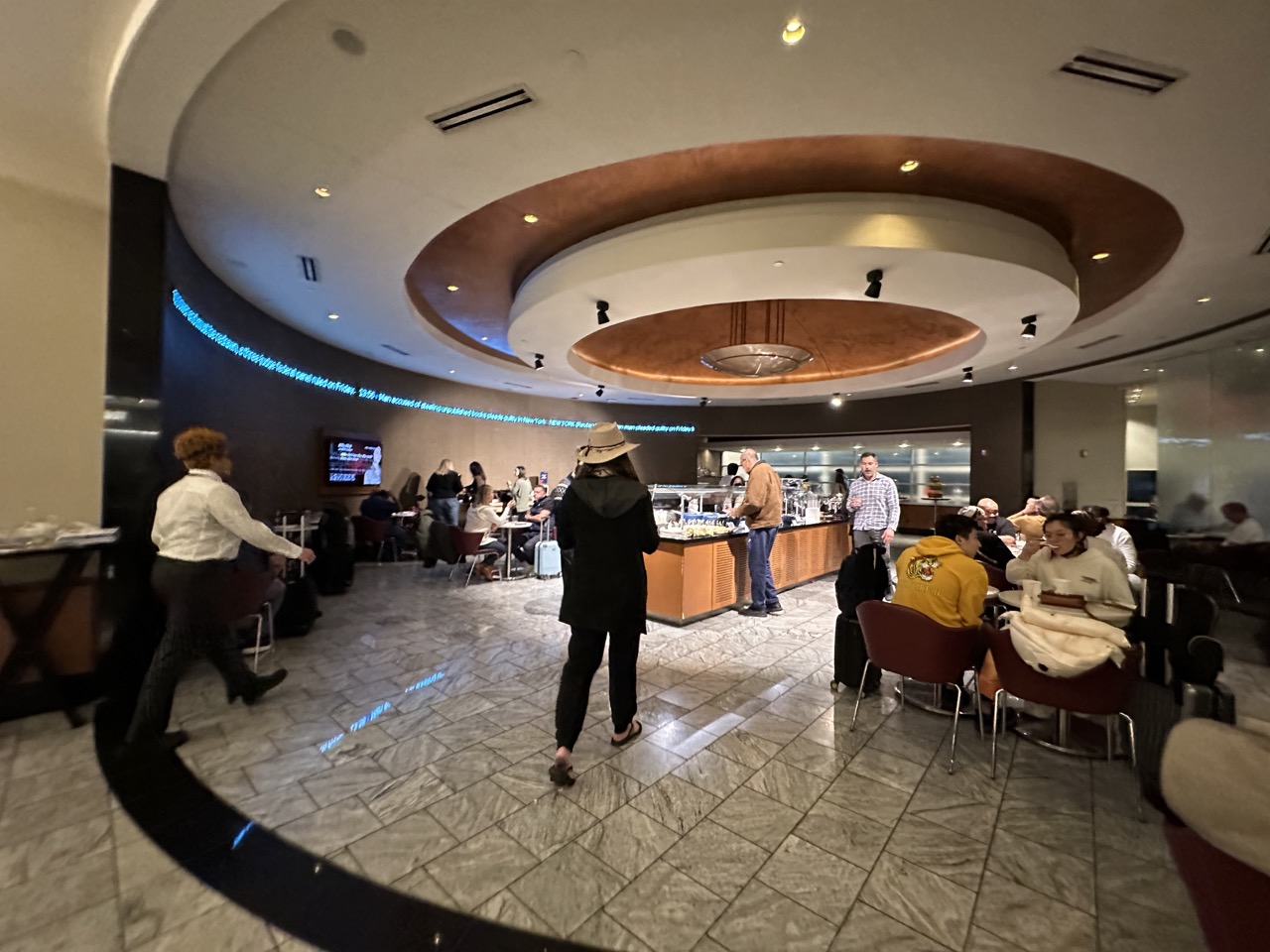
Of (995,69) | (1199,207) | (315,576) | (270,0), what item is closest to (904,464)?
(1199,207)

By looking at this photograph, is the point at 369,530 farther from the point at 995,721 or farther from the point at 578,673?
the point at 995,721

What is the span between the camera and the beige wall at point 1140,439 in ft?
35.2

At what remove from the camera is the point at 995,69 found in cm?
256

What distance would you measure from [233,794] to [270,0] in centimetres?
356

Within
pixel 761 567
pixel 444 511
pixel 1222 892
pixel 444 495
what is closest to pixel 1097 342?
pixel 761 567

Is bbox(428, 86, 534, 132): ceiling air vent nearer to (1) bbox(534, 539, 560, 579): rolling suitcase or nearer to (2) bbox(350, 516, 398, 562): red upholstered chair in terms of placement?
(1) bbox(534, 539, 560, 579): rolling suitcase

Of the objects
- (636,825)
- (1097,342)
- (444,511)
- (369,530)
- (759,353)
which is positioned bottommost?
(636,825)

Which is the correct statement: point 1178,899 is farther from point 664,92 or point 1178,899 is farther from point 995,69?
point 664,92

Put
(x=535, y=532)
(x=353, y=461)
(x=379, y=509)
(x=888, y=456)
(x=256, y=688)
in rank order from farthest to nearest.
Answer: (x=888, y=456) → (x=353, y=461) → (x=535, y=532) → (x=379, y=509) → (x=256, y=688)

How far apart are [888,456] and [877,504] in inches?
342

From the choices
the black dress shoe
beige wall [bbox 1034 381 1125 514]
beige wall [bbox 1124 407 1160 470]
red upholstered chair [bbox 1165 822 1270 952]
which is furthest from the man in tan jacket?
beige wall [bbox 1124 407 1160 470]

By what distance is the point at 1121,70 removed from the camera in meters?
2.56

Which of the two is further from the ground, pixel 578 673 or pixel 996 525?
pixel 996 525

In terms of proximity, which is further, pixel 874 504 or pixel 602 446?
pixel 874 504
